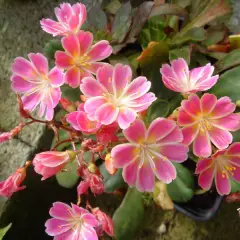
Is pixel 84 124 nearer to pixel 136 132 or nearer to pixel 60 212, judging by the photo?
pixel 136 132

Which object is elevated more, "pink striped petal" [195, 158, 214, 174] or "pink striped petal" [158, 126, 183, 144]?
"pink striped petal" [158, 126, 183, 144]

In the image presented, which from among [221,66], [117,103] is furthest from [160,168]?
[221,66]

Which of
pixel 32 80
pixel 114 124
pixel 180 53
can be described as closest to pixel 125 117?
pixel 114 124

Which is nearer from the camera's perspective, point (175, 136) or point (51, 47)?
point (175, 136)

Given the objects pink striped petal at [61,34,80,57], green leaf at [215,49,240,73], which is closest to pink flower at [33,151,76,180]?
pink striped petal at [61,34,80,57]

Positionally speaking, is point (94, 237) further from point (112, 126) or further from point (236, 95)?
point (236, 95)

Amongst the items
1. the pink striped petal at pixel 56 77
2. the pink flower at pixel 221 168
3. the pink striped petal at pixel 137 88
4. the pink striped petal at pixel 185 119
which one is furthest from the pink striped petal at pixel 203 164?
the pink striped petal at pixel 56 77

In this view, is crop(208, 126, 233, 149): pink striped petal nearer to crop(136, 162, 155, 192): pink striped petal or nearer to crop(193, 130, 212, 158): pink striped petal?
crop(193, 130, 212, 158): pink striped petal
